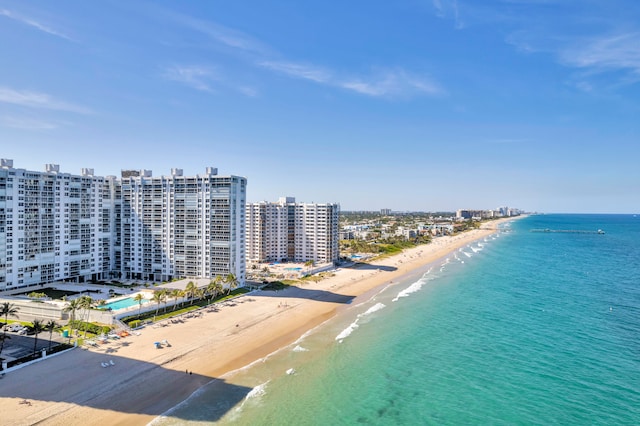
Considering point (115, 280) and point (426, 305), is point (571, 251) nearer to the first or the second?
point (426, 305)

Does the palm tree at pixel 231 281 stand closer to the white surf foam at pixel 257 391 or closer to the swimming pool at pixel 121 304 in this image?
the swimming pool at pixel 121 304

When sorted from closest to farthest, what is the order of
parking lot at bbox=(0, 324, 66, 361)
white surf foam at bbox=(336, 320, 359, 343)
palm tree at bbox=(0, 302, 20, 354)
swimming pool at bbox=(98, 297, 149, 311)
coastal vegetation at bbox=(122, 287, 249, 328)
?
parking lot at bbox=(0, 324, 66, 361) < palm tree at bbox=(0, 302, 20, 354) < white surf foam at bbox=(336, 320, 359, 343) < coastal vegetation at bbox=(122, 287, 249, 328) < swimming pool at bbox=(98, 297, 149, 311)

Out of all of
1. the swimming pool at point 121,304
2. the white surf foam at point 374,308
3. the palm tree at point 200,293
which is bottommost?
the white surf foam at point 374,308

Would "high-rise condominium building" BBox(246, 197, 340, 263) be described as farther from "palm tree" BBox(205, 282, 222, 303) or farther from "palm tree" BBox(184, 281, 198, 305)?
"palm tree" BBox(184, 281, 198, 305)

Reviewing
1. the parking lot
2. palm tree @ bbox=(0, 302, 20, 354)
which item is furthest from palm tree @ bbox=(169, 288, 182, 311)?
palm tree @ bbox=(0, 302, 20, 354)

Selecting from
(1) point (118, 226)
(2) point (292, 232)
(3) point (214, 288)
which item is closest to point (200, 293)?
(3) point (214, 288)

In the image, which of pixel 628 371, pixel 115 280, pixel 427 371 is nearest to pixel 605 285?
pixel 628 371

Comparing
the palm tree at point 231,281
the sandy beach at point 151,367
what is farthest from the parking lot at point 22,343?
the palm tree at point 231,281
